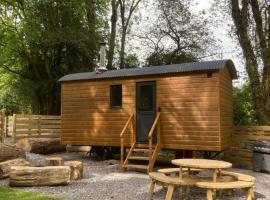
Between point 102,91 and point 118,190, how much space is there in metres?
5.35

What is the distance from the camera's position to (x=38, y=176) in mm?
8148

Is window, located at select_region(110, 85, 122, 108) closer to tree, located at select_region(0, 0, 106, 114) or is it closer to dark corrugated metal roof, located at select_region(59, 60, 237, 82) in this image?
dark corrugated metal roof, located at select_region(59, 60, 237, 82)

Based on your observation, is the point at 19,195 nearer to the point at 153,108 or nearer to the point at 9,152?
the point at 9,152

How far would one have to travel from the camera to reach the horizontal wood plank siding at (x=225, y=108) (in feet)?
35.2

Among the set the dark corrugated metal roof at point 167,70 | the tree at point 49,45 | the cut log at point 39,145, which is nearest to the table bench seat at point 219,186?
the dark corrugated metal roof at point 167,70

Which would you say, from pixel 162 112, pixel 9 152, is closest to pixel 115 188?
pixel 9 152

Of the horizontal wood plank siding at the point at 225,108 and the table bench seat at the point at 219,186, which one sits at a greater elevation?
the horizontal wood plank siding at the point at 225,108

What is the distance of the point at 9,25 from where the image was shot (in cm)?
2225

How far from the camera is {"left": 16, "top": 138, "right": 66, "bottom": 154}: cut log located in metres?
14.0

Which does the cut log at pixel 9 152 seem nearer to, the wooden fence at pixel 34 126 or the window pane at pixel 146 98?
the window pane at pixel 146 98

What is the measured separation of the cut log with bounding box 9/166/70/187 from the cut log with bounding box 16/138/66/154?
19.8 ft

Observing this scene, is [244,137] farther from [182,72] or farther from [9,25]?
[9,25]

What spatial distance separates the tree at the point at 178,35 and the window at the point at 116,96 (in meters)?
8.41

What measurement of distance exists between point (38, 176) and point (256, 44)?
39.9 feet
